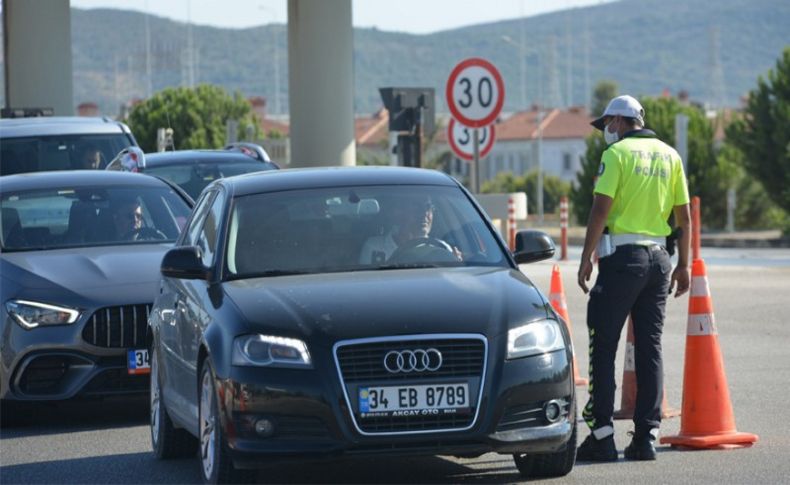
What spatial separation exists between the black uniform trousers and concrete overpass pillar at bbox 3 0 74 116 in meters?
24.7

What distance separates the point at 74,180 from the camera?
1257cm

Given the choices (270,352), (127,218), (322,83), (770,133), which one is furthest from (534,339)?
(770,133)

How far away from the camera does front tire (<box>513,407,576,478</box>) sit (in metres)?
8.20

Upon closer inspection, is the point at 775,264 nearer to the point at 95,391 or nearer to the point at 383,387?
the point at 95,391

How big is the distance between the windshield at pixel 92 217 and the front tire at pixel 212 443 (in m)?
4.20

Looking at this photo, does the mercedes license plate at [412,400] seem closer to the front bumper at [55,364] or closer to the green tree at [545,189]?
the front bumper at [55,364]

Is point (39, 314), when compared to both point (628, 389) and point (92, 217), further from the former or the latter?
point (628, 389)

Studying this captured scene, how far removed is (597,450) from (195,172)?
32.1 feet

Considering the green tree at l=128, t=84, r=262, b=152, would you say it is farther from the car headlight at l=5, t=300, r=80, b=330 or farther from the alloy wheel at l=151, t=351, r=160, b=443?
the alloy wheel at l=151, t=351, r=160, b=443

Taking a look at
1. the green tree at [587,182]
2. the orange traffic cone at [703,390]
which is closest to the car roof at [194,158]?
the orange traffic cone at [703,390]

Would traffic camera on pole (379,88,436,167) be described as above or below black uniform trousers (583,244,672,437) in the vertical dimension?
above

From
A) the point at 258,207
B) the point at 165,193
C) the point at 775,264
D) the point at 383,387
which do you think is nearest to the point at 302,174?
the point at 258,207

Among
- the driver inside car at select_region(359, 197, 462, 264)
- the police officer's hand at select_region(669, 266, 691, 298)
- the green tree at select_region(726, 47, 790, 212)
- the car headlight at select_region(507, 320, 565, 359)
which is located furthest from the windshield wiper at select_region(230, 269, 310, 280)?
the green tree at select_region(726, 47, 790, 212)

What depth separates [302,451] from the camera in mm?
7492
